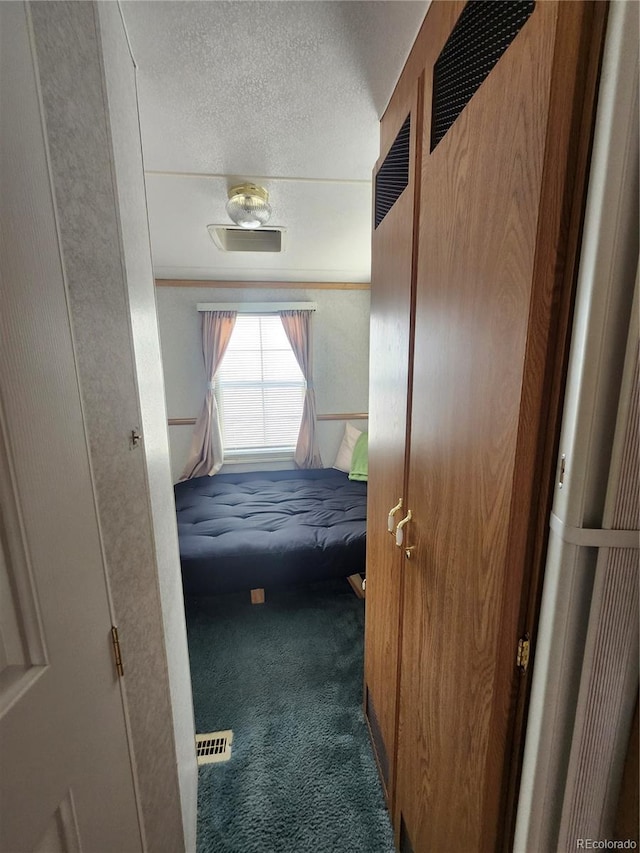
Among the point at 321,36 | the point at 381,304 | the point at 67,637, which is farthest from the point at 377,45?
the point at 67,637

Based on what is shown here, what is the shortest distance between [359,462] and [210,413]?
1631 mm

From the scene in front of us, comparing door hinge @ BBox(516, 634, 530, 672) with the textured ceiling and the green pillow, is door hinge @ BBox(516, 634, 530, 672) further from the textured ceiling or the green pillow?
the green pillow

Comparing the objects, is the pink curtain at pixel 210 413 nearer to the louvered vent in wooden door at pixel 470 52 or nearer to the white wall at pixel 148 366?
the white wall at pixel 148 366

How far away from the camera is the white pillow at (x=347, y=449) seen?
380cm

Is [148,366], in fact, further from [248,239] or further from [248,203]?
[248,239]

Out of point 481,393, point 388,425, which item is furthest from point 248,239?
point 481,393

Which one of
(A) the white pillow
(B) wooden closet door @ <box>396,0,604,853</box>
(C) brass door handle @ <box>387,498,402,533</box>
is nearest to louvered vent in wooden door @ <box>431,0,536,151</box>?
(B) wooden closet door @ <box>396,0,604,853</box>

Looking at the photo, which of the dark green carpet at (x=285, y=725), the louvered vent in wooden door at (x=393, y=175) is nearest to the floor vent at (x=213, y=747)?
the dark green carpet at (x=285, y=725)

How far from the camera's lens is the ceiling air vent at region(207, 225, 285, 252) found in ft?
7.37

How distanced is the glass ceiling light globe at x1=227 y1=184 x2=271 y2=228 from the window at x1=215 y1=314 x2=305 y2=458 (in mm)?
1935

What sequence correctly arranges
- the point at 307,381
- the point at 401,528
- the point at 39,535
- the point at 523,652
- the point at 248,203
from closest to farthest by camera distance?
the point at 39,535, the point at 523,652, the point at 401,528, the point at 248,203, the point at 307,381

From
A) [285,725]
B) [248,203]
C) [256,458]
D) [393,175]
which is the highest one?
[248,203]

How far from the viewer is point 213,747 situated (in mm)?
1431

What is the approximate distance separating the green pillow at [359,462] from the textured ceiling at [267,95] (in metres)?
2.21
